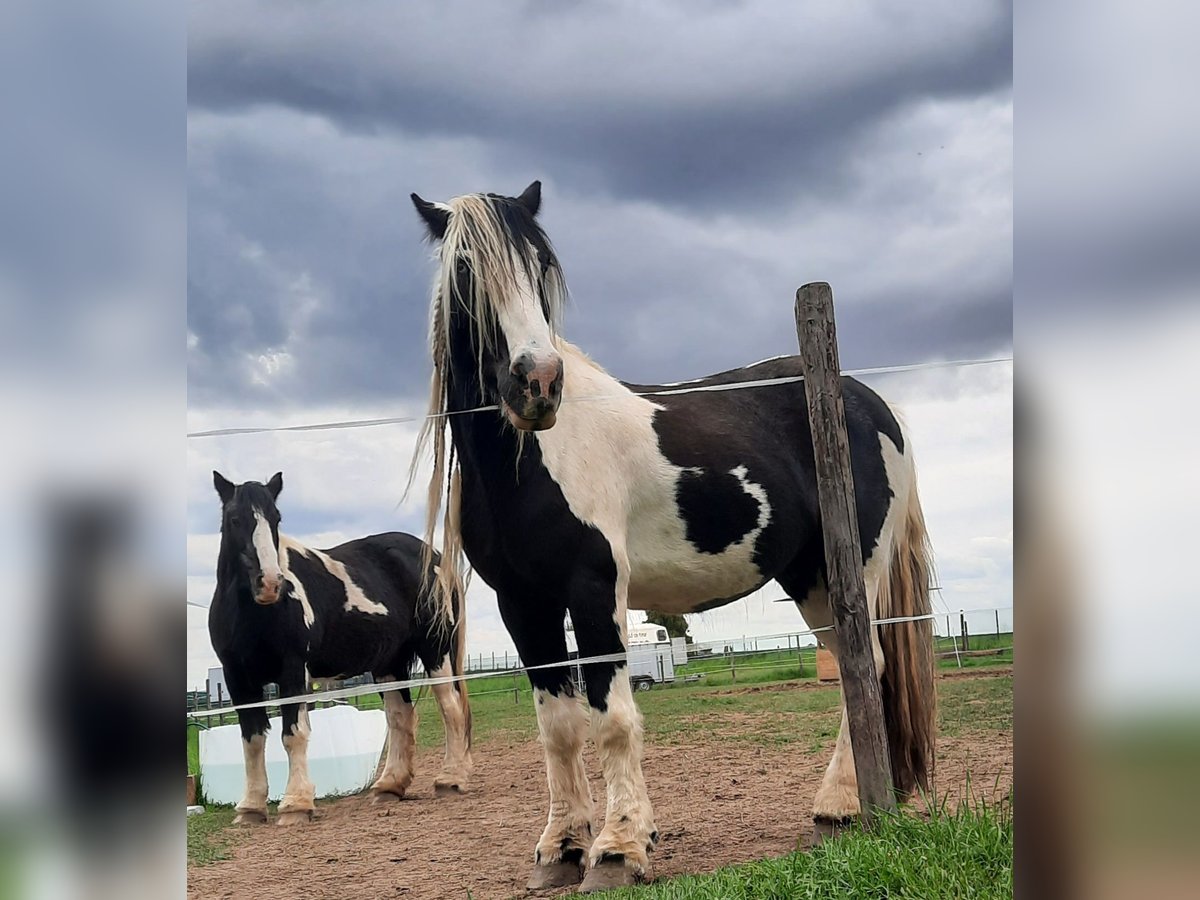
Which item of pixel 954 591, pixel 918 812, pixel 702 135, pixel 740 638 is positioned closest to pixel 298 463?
pixel 740 638

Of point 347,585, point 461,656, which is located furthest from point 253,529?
point 461,656

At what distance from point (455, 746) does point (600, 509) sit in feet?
3.68

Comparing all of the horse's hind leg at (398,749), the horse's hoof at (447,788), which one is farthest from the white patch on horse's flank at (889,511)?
the horse's hind leg at (398,749)

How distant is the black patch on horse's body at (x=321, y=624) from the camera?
3.83m

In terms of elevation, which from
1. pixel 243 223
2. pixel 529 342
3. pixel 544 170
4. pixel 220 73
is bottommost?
pixel 529 342

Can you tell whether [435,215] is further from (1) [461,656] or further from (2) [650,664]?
(2) [650,664]

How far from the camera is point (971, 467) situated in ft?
15.7

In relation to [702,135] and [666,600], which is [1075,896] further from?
[702,135]

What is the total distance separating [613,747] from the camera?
11.8ft

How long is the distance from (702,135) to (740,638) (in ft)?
7.12

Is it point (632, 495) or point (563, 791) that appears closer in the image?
point (563, 791)

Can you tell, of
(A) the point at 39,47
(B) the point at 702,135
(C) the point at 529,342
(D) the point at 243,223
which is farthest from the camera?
(B) the point at 702,135

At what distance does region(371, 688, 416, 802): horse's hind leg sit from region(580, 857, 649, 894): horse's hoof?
32.6 inches

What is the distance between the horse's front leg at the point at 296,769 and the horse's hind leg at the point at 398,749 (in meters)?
0.25
